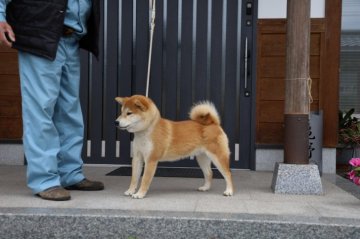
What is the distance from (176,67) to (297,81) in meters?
1.68

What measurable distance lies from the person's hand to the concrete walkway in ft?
3.29

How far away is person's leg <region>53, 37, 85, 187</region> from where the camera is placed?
318cm

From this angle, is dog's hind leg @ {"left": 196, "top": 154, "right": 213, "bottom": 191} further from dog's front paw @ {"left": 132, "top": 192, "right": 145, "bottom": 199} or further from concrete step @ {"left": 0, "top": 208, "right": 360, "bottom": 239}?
concrete step @ {"left": 0, "top": 208, "right": 360, "bottom": 239}

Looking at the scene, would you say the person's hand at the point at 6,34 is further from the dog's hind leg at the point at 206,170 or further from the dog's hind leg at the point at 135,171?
the dog's hind leg at the point at 206,170

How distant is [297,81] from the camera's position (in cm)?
334

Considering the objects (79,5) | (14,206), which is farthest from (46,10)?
(14,206)

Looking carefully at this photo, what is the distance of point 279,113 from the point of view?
4582mm

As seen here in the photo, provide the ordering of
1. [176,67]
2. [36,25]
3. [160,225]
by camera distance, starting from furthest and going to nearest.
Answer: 1. [176,67]
2. [36,25]
3. [160,225]

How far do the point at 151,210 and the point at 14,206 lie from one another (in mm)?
826

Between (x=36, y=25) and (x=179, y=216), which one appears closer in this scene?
(x=179, y=216)

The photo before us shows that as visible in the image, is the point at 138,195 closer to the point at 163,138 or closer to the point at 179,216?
the point at 163,138

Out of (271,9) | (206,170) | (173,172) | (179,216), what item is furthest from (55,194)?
(271,9)

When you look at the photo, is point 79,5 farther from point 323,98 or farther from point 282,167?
point 323,98

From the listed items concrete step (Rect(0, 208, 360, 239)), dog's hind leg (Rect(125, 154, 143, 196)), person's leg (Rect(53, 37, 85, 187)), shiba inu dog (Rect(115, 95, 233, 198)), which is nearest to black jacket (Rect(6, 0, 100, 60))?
person's leg (Rect(53, 37, 85, 187))
